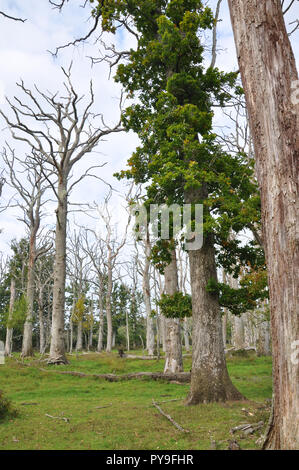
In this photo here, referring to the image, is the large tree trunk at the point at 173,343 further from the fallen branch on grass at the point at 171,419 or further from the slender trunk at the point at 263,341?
the slender trunk at the point at 263,341

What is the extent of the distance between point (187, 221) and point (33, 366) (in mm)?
11748

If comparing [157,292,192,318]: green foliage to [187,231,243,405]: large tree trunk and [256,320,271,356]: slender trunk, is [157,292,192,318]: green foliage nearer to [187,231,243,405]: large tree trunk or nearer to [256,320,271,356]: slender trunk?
[187,231,243,405]: large tree trunk

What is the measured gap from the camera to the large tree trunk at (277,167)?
3.36 meters

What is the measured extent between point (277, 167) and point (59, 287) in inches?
591

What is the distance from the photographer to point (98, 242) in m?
38.1

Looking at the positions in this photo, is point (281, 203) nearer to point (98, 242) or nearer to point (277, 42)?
point (277, 42)

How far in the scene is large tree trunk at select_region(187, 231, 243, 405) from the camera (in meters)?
7.24

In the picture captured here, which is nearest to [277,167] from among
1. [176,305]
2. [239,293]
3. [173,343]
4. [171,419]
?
[239,293]

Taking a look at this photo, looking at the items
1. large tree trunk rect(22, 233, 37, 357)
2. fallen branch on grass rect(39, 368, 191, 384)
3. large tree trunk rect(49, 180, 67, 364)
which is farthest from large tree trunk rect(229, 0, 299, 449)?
large tree trunk rect(22, 233, 37, 357)

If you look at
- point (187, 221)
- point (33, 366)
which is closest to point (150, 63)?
point (187, 221)

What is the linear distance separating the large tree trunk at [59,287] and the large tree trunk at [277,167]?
14.3m

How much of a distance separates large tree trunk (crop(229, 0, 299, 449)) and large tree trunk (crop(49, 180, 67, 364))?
14.3 meters

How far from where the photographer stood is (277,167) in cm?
369
